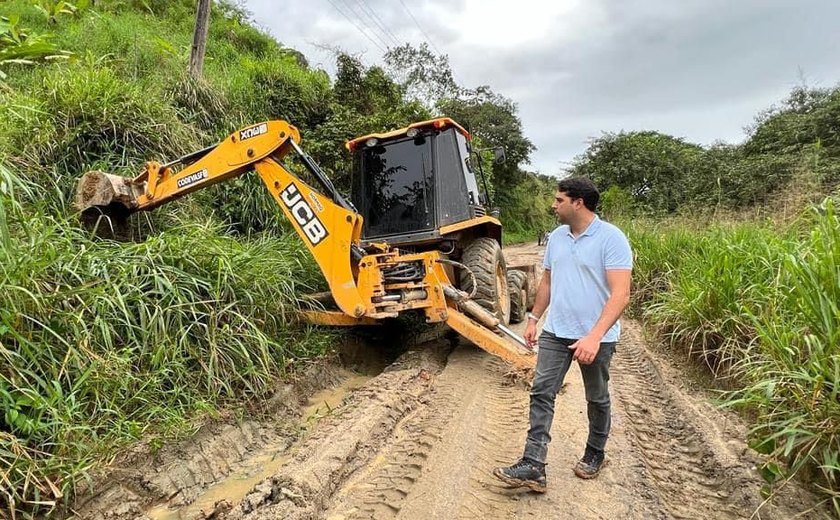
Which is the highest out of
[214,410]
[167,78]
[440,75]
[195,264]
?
[440,75]

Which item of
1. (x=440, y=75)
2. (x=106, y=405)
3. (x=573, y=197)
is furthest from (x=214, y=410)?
(x=440, y=75)

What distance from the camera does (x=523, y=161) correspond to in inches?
1040

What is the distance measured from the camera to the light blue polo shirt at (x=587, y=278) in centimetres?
258

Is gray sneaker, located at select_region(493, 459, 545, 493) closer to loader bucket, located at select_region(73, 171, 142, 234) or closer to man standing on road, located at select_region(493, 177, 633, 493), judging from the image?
man standing on road, located at select_region(493, 177, 633, 493)

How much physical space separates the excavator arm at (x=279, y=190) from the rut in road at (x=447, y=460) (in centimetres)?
126

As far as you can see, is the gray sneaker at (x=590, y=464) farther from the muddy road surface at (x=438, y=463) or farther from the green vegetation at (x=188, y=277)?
the green vegetation at (x=188, y=277)

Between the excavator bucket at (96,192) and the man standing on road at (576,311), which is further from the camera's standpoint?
the excavator bucket at (96,192)

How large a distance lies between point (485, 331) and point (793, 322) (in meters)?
2.26

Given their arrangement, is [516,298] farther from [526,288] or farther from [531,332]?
[531,332]

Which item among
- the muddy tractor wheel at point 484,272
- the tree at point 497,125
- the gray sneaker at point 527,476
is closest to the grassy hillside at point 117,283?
the muddy tractor wheel at point 484,272

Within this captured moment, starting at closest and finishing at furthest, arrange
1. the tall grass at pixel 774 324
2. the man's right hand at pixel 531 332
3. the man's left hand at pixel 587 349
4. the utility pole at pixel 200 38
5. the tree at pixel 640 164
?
the tall grass at pixel 774 324 < the man's left hand at pixel 587 349 < the man's right hand at pixel 531 332 < the utility pole at pixel 200 38 < the tree at pixel 640 164

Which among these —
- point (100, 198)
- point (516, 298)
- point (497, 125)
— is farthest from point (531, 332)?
point (497, 125)

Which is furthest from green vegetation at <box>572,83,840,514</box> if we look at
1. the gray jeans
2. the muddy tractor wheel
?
the muddy tractor wheel

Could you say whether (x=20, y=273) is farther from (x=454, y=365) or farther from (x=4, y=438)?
(x=454, y=365)
